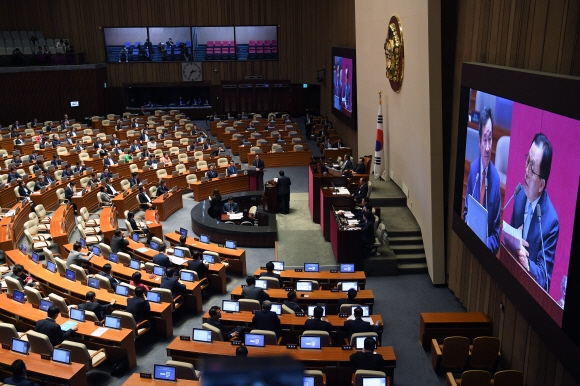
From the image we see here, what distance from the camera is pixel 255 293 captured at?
30.7 feet

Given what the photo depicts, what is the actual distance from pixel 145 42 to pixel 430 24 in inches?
929

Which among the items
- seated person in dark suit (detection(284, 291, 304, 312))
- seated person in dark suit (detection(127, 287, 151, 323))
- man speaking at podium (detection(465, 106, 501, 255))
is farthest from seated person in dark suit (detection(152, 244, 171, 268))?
man speaking at podium (detection(465, 106, 501, 255))

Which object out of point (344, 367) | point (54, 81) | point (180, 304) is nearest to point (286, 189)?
point (180, 304)

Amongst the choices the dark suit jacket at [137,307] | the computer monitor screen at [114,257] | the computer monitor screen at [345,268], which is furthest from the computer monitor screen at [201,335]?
the computer monitor screen at [114,257]

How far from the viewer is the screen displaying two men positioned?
597cm

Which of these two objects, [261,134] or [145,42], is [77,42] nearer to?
[145,42]

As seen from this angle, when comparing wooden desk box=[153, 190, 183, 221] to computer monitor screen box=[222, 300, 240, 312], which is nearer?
computer monitor screen box=[222, 300, 240, 312]

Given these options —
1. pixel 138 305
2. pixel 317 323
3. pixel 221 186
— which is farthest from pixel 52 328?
pixel 221 186

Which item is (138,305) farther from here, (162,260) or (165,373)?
(165,373)

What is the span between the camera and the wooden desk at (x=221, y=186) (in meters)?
17.3

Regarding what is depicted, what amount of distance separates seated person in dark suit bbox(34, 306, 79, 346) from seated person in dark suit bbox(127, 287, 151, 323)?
1106 mm

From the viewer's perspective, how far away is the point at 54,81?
27.6 meters

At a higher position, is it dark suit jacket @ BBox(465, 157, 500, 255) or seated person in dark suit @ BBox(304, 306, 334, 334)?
dark suit jacket @ BBox(465, 157, 500, 255)

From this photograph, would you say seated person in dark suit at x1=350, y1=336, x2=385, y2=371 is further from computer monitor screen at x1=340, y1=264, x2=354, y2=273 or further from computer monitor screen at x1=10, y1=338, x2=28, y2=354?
computer monitor screen at x1=10, y1=338, x2=28, y2=354
